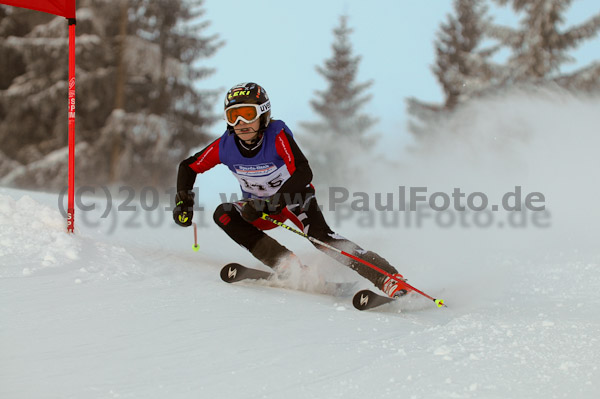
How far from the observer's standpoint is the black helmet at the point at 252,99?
171 inches

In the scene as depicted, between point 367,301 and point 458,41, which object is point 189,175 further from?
point 458,41

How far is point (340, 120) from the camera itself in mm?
30297

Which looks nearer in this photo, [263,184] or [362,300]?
[362,300]

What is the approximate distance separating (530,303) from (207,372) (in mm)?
3041

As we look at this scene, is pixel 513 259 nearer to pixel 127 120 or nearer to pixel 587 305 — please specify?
pixel 587 305

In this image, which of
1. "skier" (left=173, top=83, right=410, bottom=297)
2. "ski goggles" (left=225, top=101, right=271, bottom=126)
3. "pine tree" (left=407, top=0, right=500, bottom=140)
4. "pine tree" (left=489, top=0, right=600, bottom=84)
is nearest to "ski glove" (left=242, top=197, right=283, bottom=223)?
"skier" (left=173, top=83, right=410, bottom=297)

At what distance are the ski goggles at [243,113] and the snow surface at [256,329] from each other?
1.33 meters

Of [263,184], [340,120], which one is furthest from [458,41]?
[263,184]

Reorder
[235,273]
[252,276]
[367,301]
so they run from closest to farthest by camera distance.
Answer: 1. [367,301]
2. [235,273]
3. [252,276]

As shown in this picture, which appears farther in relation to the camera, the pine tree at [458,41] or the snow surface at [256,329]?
the pine tree at [458,41]

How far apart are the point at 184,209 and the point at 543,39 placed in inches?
663

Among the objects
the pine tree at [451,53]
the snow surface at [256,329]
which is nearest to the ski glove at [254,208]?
the snow surface at [256,329]

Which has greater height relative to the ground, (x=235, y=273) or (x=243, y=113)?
(x=243, y=113)

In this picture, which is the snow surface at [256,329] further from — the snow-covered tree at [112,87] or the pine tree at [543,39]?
the snow-covered tree at [112,87]
